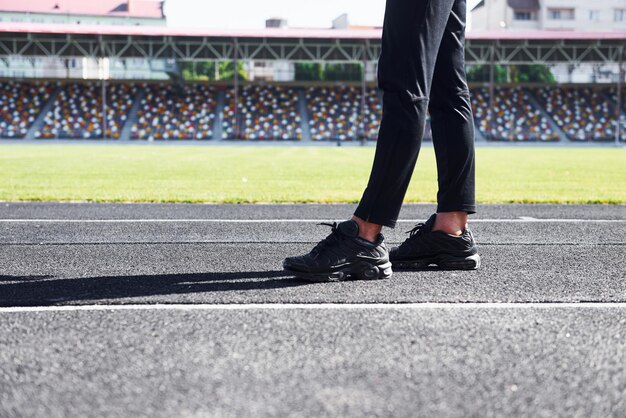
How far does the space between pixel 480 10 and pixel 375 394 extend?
82561 millimetres

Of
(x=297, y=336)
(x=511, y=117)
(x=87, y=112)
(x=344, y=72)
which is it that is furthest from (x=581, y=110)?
(x=297, y=336)

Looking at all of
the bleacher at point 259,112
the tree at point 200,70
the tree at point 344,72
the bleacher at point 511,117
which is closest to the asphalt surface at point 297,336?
the bleacher at point 259,112

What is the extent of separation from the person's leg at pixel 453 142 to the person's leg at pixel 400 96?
0.35 m

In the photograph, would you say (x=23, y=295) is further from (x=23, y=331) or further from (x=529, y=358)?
(x=529, y=358)

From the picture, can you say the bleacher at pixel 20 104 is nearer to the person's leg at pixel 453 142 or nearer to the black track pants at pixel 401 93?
the person's leg at pixel 453 142

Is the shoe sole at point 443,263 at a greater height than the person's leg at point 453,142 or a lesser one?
lesser

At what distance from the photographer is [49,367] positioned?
4.75 feet

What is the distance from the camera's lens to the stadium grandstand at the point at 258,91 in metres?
38.8

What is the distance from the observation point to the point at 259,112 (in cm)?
4138

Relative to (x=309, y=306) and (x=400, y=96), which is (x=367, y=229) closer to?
(x=400, y=96)

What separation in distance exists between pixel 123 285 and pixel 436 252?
1.21 metres

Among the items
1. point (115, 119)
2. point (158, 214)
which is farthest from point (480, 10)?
point (158, 214)

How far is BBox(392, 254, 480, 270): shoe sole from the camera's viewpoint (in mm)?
2781

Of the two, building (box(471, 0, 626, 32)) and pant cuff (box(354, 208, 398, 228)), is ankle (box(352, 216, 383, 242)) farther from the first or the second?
building (box(471, 0, 626, 32))
